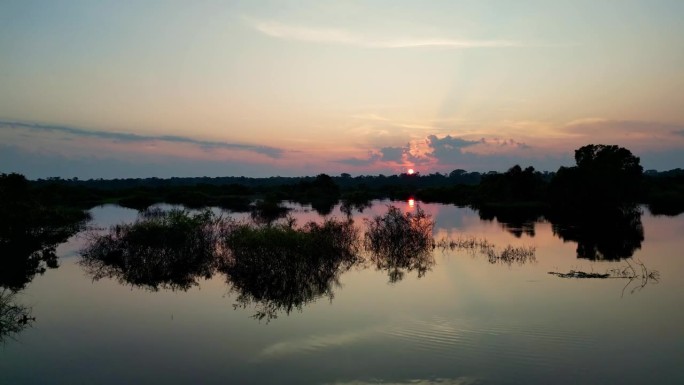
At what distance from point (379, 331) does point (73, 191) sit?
4136 inches

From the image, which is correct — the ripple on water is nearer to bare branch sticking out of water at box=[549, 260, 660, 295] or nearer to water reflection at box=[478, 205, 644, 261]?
bare branch sticking out of water at box=[549, 260, 660, 295]

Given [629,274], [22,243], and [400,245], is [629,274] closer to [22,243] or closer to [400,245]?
[400,245]

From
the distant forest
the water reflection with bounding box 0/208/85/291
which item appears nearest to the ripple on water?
the water reflection with bounding box 0/208/85/291

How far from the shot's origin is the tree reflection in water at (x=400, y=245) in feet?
102

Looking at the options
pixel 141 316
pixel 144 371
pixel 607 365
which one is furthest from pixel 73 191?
pixel 607 365

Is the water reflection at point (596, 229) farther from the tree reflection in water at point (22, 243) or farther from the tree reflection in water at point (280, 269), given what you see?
the tree reflection in water at point (22, 243)

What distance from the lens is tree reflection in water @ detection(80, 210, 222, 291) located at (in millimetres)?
27923

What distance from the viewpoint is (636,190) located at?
72.4 metres

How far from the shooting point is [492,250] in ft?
118

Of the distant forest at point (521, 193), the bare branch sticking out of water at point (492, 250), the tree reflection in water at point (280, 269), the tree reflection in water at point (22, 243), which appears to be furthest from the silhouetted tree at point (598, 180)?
the tree reflection in water at point (22, 243)

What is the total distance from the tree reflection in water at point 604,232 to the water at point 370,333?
299 inches

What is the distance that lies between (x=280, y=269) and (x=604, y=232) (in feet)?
119

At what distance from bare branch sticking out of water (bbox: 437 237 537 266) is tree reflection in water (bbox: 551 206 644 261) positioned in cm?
384

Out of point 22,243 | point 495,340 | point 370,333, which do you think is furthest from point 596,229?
point 22,243
